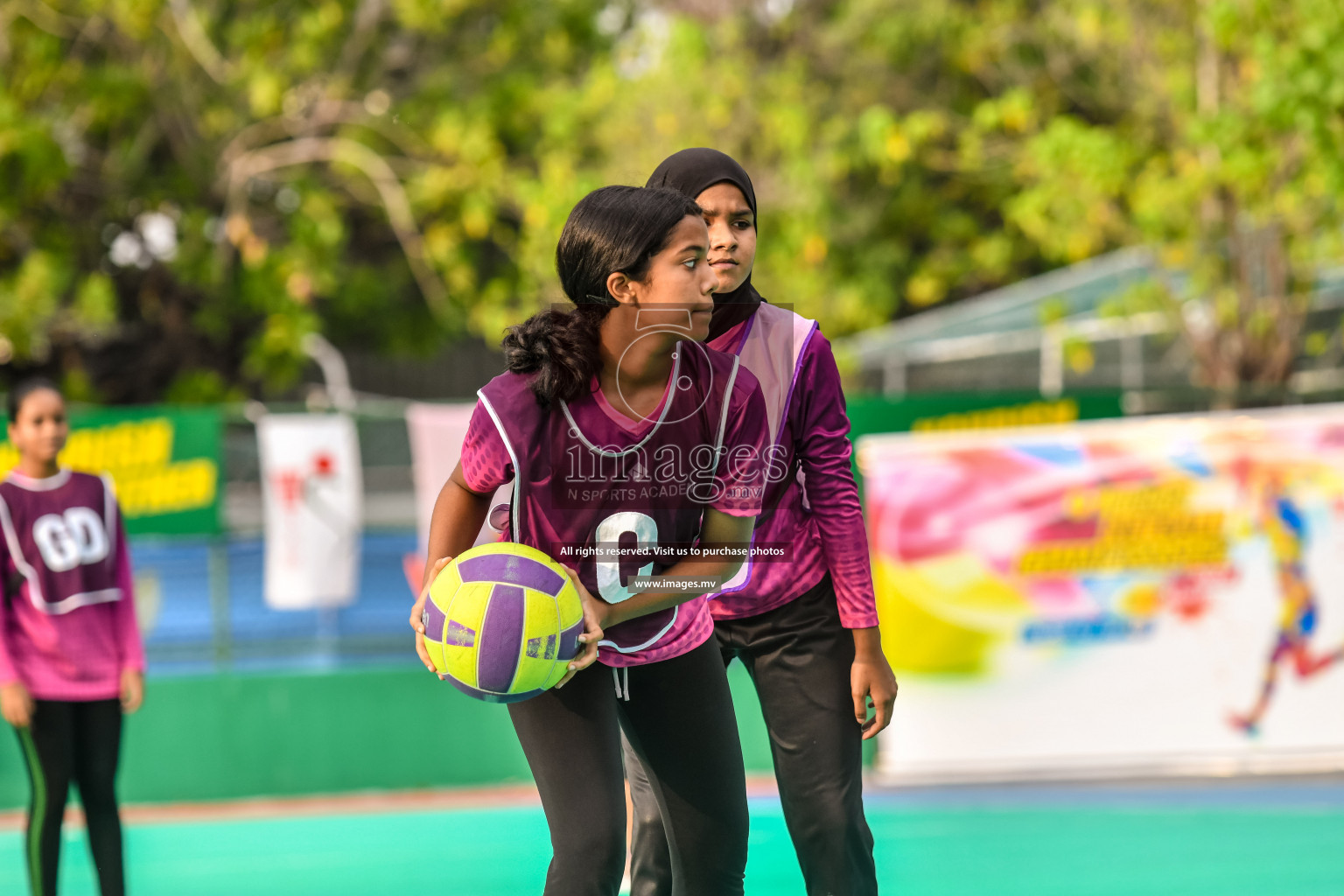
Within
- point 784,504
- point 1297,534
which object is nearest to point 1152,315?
point 1297,534

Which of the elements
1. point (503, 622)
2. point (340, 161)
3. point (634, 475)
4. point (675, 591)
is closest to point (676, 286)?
point (634, 475)

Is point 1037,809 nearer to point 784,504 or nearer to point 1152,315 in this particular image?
point 784,504

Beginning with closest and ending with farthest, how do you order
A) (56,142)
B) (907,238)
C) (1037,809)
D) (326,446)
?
(1037,809)
(326,446)
(56,142)
(907,238)

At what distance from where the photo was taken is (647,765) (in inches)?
128

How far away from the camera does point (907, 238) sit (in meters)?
21.1

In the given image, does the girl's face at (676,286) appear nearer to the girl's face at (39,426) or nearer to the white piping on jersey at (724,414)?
the white piping on jersey at (724,414)

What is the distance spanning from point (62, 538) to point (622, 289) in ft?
9.64

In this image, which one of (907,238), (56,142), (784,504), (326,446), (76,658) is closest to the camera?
(784,504)

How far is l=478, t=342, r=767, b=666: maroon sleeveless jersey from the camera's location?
2967 millimetres

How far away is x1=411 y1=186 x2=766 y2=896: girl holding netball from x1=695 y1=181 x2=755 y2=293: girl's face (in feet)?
1.02

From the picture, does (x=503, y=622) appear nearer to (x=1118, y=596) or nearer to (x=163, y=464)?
(x=1118, y=596)

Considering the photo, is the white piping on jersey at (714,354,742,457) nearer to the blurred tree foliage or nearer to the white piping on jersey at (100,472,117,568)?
the white piping on jersey at (100,472,117,568)

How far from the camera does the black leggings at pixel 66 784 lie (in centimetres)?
484

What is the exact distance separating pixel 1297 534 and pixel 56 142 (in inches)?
571
